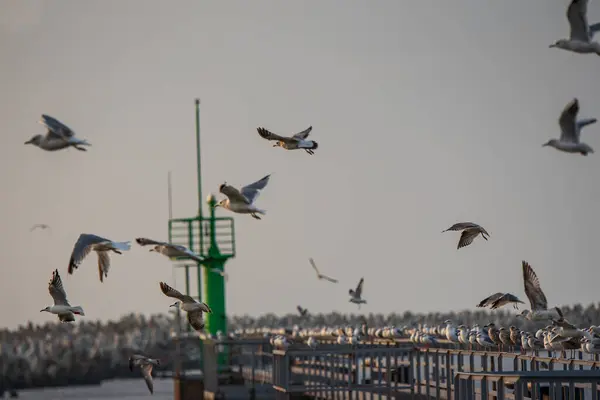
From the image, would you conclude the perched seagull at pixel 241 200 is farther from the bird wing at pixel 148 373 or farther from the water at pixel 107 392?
the water at pixel 107 392

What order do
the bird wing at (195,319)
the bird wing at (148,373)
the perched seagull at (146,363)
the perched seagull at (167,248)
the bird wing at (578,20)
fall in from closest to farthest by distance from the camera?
the bird wing at (578,20), the bird wing at (195,319), the perched seagull at (167,248), the perched seagull at (146,363), the bird wing at (148,373)

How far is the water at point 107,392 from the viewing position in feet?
388

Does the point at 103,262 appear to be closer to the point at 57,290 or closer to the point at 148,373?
the point at 57,290

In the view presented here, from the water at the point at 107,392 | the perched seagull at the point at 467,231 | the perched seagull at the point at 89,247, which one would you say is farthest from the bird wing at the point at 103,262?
the water at the point at 107,392

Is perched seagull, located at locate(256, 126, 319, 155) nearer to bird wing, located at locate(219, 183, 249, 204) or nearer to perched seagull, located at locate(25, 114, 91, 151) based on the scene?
bird wing, located at locate(219, 183, 249, 204)

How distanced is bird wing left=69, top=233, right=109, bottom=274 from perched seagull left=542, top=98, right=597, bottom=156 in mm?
7347

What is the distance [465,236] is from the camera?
29.2 meters

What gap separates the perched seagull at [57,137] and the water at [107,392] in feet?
243

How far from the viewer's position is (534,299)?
29.6 metres

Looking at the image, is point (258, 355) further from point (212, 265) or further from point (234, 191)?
point (234, 191)

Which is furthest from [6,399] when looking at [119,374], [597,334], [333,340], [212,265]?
[597,334]

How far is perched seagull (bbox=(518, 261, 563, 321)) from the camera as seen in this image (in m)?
29.2

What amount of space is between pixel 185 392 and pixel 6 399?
58.1m

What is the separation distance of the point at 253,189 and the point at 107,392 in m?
102
